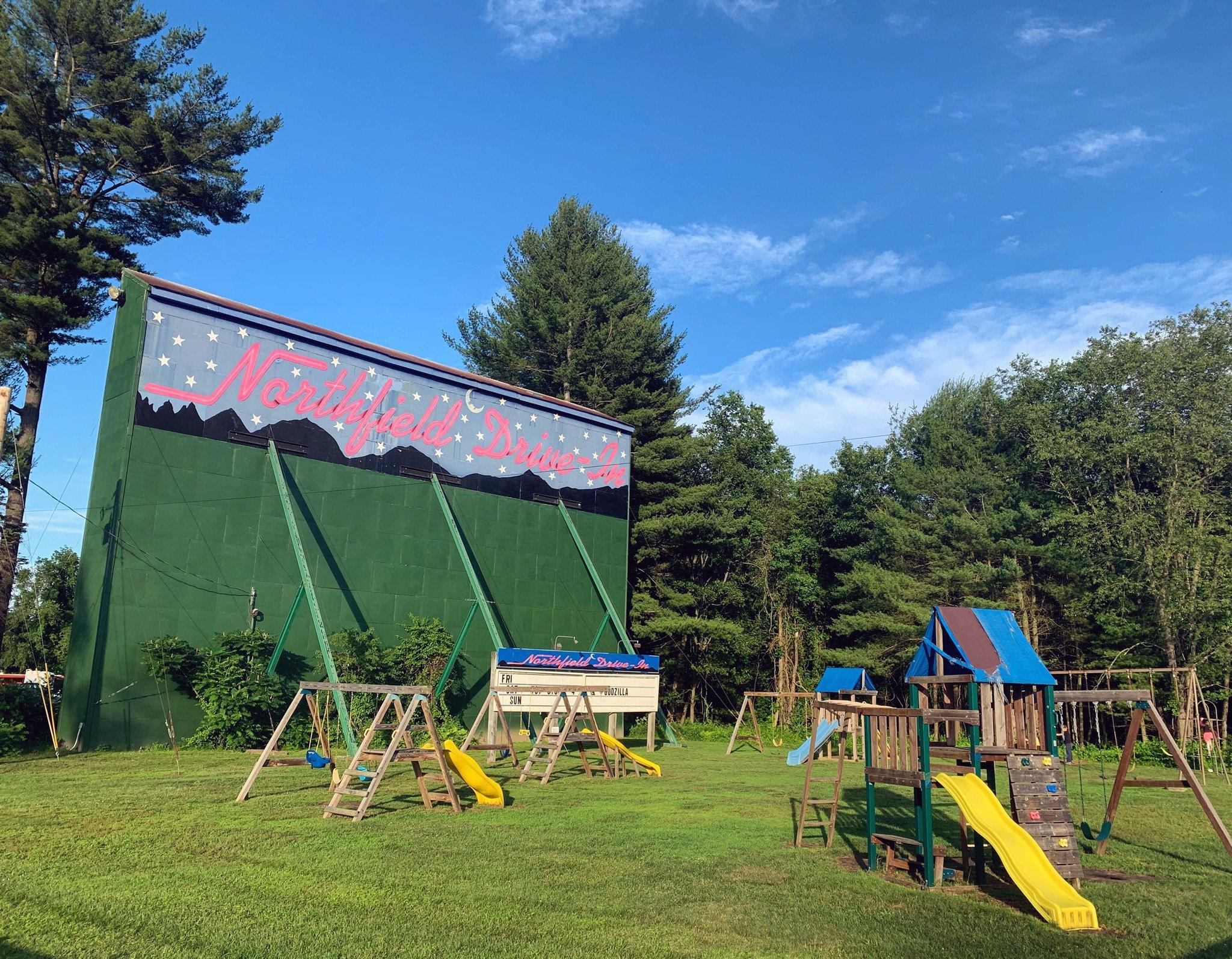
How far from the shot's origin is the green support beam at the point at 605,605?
921 inches

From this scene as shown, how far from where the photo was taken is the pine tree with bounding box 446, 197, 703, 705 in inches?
1235

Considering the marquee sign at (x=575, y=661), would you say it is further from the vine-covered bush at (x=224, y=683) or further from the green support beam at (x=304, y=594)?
the vine-covered bush at (x=224, y=683)

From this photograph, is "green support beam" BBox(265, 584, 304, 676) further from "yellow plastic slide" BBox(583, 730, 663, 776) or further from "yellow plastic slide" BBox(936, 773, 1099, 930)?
"yellow plastic slide" BBox(936, 773, 1099, 930)

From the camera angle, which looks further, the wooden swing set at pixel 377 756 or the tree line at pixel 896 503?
the tree line at pixel 896 503

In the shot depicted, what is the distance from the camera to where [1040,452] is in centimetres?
2802

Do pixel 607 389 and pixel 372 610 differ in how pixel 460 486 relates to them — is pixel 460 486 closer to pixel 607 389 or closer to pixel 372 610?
pixel 372 610

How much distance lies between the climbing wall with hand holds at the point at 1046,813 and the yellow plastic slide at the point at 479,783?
20.7 ft

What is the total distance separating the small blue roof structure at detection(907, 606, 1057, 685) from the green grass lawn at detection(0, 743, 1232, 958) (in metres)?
1.97

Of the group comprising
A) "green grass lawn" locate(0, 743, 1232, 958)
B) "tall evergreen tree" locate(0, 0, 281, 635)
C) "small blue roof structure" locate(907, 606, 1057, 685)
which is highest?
"tall evergreen tree" locate(0, 0, 281, 635)

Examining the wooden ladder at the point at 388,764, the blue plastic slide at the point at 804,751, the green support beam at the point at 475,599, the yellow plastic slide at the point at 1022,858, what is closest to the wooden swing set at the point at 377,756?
the wooden ladder at the point at 388,764

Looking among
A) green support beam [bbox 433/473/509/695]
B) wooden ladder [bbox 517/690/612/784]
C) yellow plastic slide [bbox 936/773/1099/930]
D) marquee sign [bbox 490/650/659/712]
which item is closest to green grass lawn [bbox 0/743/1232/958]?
yellow plastic slide [bbox 936/773/1099/930]

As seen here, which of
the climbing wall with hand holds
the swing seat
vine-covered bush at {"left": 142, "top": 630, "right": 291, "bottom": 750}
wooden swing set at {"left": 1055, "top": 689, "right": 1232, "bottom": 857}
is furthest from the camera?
vine-covered bush at {"left": 142, "top": 630, "right": 291, "bottom": 750}

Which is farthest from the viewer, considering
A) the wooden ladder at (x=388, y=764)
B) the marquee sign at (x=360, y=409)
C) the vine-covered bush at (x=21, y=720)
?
the marquee sign at (x=360, y=409)

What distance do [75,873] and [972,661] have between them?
836 cm
